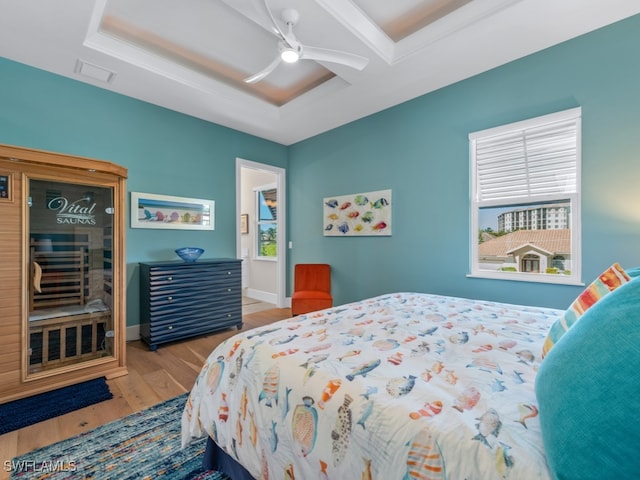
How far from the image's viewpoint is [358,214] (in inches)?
157

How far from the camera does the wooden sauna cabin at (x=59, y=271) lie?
2.08 meters

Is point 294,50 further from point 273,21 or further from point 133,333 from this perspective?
point 133,333

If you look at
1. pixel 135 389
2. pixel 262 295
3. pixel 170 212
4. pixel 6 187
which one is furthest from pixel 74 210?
pixel 262 295

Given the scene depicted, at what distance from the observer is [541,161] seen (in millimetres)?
2693

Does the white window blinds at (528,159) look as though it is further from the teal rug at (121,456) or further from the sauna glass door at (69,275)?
the sauna glass door at (69,275)

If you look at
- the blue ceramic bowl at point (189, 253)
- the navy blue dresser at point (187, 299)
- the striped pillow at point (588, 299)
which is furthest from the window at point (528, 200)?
the blue ceramic bowl at point (189, 253)

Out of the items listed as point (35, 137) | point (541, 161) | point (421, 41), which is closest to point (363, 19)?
point (421, 41)

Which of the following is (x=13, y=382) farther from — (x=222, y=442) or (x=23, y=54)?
(x=23, y=54)

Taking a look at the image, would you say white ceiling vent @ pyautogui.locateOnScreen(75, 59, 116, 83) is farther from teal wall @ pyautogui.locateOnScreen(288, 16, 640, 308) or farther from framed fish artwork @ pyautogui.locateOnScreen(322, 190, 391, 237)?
framed fish artwork @ pyautogui.locateOnScreen(322, 190, 391, 237)

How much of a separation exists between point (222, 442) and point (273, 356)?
456 mm

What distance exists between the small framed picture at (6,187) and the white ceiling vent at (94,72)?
1349 millimetres

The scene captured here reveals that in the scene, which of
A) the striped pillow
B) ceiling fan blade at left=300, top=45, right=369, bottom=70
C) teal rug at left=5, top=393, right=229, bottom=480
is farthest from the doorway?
the striped pillow

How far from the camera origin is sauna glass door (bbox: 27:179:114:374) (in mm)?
2232

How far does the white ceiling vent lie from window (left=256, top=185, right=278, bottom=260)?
295 centimetres
